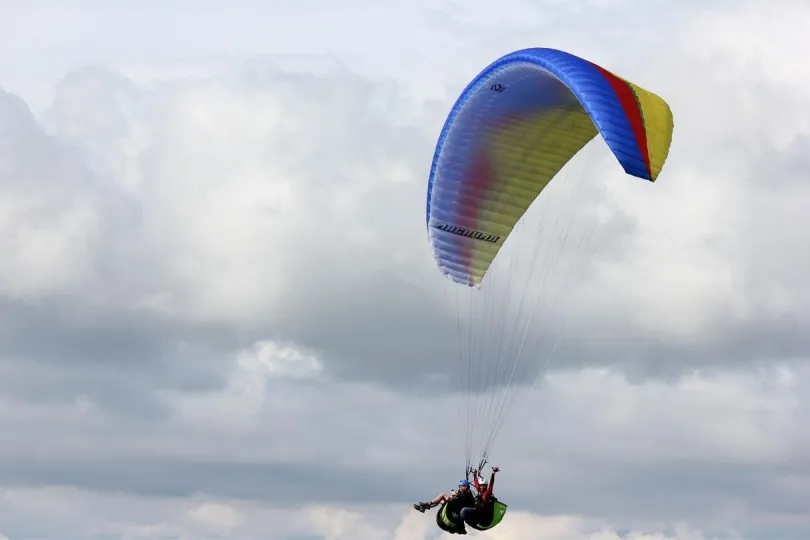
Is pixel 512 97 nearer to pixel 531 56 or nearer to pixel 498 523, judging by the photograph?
pixel 531 56

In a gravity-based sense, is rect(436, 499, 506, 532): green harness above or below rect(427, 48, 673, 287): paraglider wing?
below

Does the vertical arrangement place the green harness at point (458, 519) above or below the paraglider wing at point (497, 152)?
below

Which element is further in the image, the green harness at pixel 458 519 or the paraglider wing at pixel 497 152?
the paraglider wing at pixel 497 152

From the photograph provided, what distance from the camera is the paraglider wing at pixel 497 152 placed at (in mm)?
→ 52344

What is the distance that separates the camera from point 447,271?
56000mm

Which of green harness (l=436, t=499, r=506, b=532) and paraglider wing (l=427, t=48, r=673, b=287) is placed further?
paraglider wing (l=427, t=48, r=673, b=287)

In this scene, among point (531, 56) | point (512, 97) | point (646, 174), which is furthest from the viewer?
point (512, 97)

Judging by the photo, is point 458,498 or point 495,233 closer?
point 458,498

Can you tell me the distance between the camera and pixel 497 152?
5416 centimetres

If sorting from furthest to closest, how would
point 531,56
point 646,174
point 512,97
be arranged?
point 512,97 < point 531,56 < point 646,174

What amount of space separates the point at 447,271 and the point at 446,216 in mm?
1807

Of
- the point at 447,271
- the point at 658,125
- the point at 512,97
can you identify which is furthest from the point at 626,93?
the point at 447,271

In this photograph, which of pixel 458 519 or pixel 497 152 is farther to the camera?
pixel 497 152

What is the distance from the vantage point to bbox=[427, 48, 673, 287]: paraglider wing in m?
52.3
